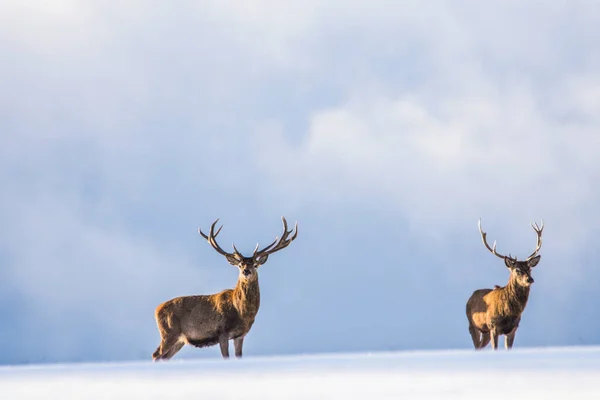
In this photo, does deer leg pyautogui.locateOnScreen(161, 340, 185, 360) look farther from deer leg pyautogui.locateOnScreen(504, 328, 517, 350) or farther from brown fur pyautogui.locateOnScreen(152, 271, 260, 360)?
deer leg pyautogui.locateOnScreen(504, 328, 517, 350)

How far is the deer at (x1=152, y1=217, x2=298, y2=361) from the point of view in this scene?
10.8m

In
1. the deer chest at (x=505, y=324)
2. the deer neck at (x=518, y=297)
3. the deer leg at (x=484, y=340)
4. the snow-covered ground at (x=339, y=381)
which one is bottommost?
the deer leg at (x=484, y=340)

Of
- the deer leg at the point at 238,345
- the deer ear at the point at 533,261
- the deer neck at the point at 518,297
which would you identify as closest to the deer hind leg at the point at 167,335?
the deer leg at the point at 238,345

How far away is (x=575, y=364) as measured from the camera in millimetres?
4484

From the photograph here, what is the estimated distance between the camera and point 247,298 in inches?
427

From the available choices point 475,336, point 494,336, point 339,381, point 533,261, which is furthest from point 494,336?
point 339,381

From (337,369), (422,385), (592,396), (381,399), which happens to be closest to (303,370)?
(337,369)

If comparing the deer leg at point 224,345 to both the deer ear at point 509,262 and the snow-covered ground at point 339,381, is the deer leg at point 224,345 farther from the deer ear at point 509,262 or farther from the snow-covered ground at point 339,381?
the snow-covered ground at point 339,381

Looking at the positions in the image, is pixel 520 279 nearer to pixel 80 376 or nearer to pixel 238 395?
pixel 80 376

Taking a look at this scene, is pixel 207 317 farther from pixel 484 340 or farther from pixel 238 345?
pixel 484 340

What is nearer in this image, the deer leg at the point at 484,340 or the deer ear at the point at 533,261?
the deer ear at the point at 533,261

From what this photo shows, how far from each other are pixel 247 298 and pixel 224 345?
0.59m

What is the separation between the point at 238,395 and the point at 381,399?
55cm

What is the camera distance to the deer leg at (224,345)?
1077 cm
